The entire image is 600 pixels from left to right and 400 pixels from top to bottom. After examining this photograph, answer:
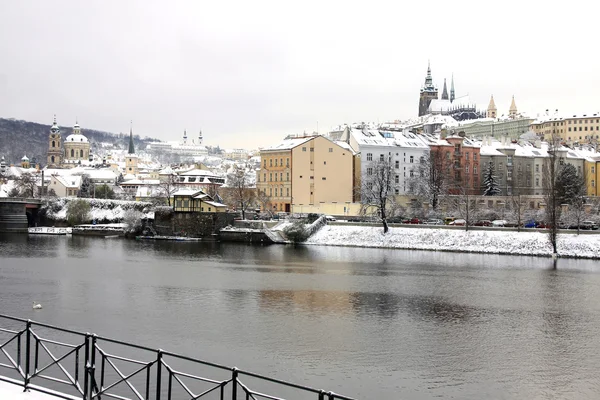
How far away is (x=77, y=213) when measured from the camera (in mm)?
73500

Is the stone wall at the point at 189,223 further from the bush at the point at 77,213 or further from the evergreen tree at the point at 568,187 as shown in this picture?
the evergreen tree at the point at 568,187

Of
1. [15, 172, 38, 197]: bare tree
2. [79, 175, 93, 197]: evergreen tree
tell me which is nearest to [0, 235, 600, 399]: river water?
[15, 172, 38, 197]: bare tree

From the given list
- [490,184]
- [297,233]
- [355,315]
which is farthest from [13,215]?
[355,315]

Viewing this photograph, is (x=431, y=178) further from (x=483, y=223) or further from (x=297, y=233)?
(x=297, y=233)

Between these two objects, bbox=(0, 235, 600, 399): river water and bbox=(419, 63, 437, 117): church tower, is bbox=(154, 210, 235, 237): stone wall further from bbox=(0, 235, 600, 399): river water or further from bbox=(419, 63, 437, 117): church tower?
bbox=(419, 63, 437, 117): church tower

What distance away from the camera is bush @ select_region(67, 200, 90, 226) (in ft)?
241

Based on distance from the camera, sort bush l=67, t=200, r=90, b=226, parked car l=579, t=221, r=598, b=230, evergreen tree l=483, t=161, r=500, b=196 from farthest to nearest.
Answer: evergreen tree l=483, t=161, r=500, b=196 < bush l=67, t=200, r=90, b=226 < parked car l=579, t=221, r=598, b=230

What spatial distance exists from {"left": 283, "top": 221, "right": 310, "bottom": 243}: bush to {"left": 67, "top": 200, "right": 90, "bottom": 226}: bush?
88.0 feet

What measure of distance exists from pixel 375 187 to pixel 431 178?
626cm

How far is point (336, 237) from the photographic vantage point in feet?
190

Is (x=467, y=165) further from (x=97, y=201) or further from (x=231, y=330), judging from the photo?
(x=231, y=330)

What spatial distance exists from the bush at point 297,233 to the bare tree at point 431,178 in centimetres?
1685

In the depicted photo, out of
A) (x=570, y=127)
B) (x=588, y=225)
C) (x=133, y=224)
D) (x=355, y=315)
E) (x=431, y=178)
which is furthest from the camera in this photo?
(x=570, y=127)

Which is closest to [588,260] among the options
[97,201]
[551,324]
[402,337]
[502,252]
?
[502,252]
